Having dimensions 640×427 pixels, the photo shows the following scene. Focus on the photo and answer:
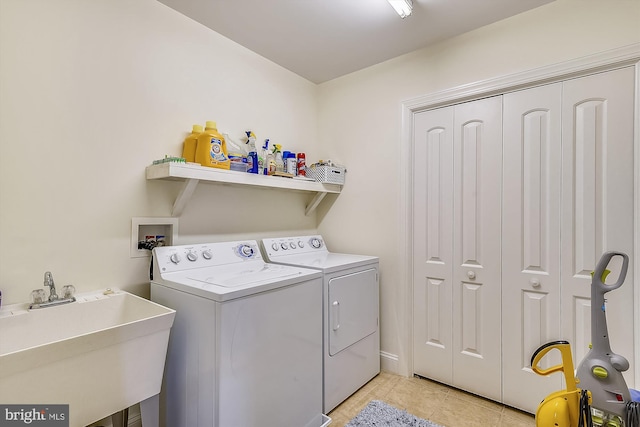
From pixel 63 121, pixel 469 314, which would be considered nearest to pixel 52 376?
pixel 63 121

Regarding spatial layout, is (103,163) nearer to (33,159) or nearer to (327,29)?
(33,159)

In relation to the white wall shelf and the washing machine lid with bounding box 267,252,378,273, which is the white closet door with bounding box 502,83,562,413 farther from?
the white wall shelf

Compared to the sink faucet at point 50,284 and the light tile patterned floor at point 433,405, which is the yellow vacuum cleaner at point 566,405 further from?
the sink faucet at point 50,284

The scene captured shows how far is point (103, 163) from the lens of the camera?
1.58 m

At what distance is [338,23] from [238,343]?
197 centimetres

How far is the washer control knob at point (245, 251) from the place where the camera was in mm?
2021

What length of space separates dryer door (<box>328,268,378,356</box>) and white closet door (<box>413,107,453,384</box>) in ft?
1.12

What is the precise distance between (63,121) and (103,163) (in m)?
0.24

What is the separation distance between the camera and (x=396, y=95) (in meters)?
2.39

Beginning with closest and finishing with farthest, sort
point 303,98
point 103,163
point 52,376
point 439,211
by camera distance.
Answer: point 52,376 < point 103,163 < point 439,211 < point 303,98

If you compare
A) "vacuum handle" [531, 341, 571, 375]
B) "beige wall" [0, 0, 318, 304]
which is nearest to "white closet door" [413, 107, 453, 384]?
"vacuum handle" [531, 341, 571, 375]

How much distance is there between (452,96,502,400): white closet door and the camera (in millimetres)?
1986

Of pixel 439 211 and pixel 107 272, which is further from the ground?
pixel 439 211

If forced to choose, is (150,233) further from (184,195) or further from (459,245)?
(459,245)
